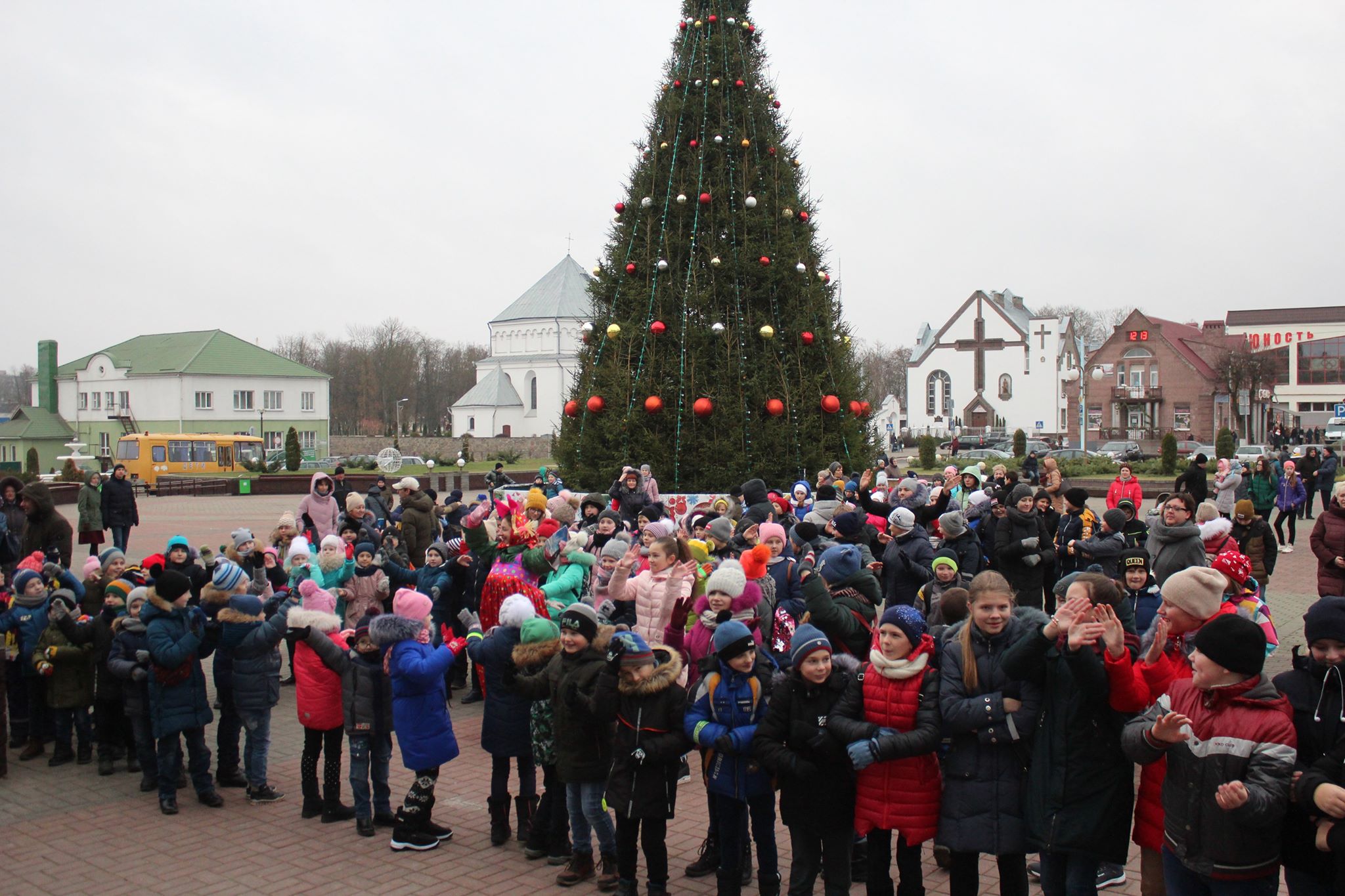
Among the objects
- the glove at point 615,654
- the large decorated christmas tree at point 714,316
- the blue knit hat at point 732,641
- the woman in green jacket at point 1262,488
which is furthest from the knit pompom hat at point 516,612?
the woman in green jacket at point 1262,488

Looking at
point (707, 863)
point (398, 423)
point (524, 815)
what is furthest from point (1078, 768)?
point (398, 423)

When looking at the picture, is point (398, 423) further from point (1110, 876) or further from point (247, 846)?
point (1110, 876)

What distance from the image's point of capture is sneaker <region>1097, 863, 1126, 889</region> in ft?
16.1

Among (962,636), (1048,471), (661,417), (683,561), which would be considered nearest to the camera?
(962,636)

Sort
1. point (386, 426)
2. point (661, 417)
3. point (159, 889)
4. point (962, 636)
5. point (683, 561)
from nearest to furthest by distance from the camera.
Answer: point (962, 636), point (159, 889), point (683, 561), point (661, 417), point (386, 426)

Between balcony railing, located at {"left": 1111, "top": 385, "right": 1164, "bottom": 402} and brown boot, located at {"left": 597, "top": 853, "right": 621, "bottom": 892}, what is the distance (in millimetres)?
64712

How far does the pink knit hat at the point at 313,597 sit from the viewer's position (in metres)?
6.47

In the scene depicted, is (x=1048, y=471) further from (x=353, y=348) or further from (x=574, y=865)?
(x=353, y=348)

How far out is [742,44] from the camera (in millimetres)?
14641

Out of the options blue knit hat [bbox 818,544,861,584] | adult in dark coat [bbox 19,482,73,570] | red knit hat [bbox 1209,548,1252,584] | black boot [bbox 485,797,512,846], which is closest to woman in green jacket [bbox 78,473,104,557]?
adult in dark coat [bbox 19,482,73,570]

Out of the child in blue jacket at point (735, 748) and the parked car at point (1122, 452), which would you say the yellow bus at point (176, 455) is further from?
the child in blue jacket at point (735, 748)

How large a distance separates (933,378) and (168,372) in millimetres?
53640

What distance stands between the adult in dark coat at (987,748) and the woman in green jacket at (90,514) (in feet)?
49.0

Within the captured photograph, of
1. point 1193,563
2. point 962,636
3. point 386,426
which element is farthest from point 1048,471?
point 386,426
